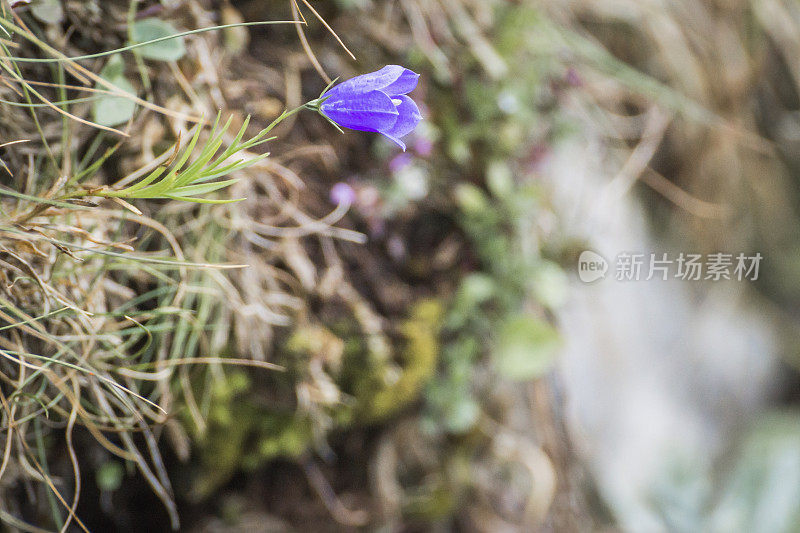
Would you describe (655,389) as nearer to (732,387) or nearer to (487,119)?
(732,387)

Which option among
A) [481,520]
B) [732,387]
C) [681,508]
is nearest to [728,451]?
[732,387]
